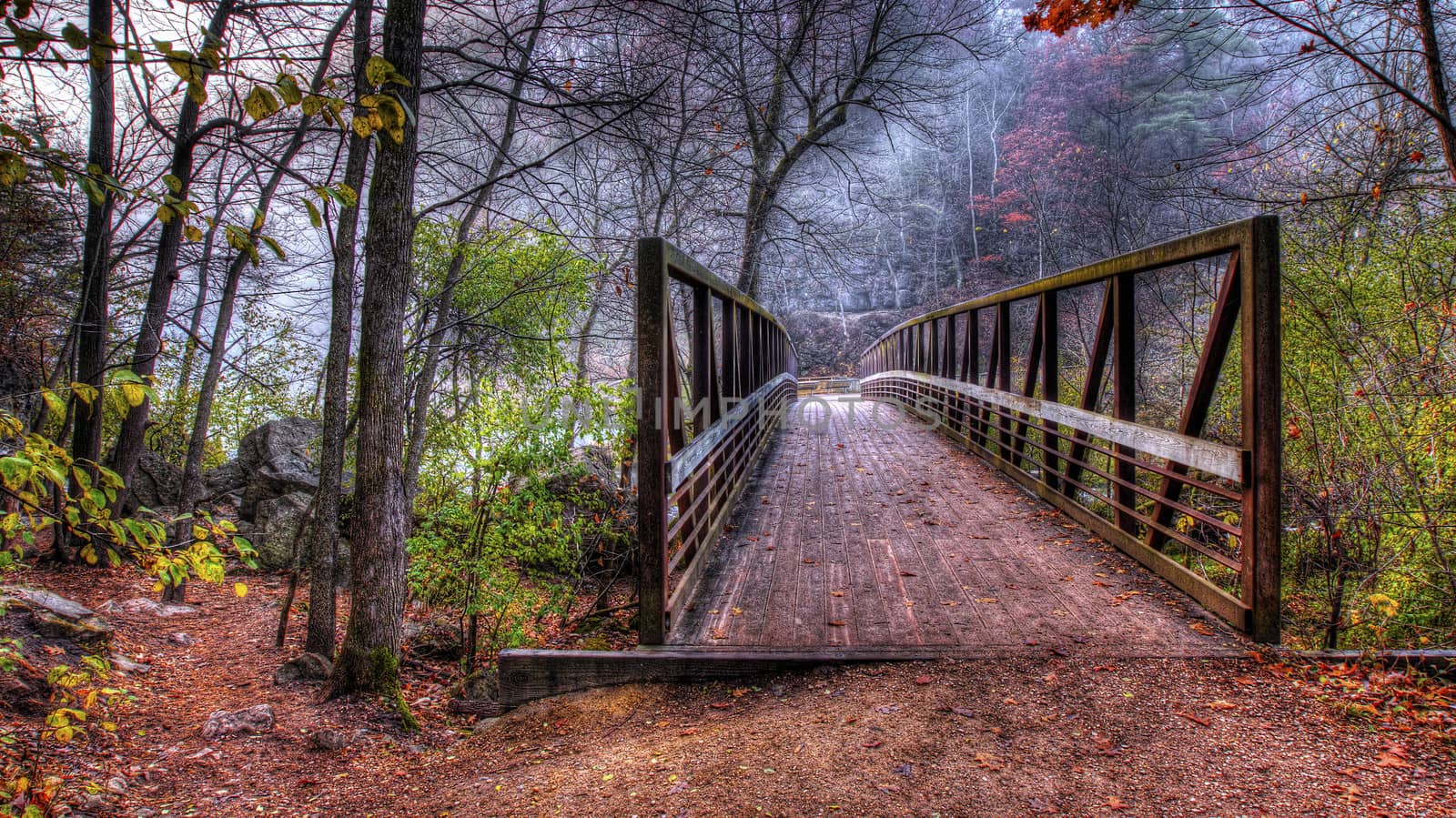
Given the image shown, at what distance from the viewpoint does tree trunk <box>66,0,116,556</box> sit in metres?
6.50

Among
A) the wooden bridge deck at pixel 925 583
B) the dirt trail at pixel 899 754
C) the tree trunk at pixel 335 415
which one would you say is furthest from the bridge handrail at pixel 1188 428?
the tree trunk at pixel 335 415

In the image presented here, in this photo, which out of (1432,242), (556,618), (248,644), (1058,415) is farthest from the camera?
(556,618)

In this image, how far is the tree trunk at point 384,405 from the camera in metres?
4.88

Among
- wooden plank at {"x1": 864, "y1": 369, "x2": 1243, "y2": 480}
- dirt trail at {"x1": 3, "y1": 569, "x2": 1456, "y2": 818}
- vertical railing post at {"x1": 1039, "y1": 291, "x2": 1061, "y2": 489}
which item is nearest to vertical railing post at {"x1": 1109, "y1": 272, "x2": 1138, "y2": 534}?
wooden plank at {"x1": 864, "y1": 369, "x2": 1243, "y2": 480}

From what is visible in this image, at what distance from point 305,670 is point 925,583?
4.81m

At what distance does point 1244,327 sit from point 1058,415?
2.49m

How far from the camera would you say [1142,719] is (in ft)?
9.63

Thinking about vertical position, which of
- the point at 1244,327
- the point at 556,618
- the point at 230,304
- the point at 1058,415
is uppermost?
the point at 230,304

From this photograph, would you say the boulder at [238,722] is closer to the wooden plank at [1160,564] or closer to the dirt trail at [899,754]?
the dirt trail at [899,754]

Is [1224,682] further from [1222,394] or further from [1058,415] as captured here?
[1222,394]

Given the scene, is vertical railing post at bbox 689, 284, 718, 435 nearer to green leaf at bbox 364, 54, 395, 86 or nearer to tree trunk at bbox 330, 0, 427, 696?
tree trunk at bbox 330, 0, 427, 696

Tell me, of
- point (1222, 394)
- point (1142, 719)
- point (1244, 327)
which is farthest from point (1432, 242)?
point (1142, 719)

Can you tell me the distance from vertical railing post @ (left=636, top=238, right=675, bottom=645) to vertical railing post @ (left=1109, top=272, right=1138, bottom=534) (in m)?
2.95

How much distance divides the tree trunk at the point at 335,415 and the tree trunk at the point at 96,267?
212 centimetres
